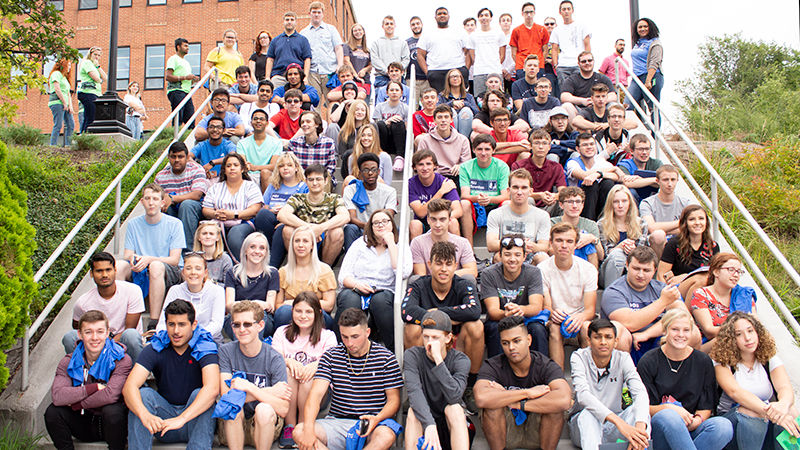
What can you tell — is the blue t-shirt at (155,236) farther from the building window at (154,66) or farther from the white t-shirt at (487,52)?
the building window at (154,66)

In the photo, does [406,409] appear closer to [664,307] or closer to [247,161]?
[664,307]

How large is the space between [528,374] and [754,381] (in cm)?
154

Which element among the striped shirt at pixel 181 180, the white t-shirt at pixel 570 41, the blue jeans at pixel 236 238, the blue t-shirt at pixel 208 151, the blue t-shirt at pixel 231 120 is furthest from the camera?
the white t-shirt at pixel 570 41

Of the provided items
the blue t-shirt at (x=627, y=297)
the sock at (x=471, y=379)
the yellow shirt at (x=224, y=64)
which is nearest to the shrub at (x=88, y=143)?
the yellow shirt at (x=224, y=64)

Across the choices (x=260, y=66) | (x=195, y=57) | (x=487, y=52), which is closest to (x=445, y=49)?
(x=487, y=52)

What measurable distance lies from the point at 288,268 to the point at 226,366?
114 cm

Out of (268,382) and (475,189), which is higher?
(475,189)

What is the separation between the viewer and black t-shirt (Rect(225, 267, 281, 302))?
17.4 ft

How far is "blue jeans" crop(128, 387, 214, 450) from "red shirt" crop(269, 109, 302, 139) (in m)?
4.73

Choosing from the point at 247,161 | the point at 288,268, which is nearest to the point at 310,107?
the point at 247,161

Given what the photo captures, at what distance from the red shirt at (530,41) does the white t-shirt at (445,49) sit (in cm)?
83

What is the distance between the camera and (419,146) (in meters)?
7.55

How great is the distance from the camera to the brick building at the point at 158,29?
2439 centimetres

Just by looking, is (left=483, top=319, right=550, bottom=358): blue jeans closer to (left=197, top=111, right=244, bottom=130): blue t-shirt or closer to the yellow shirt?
(left=197, top=111, right=244, bottom=130): blue t-shirt
